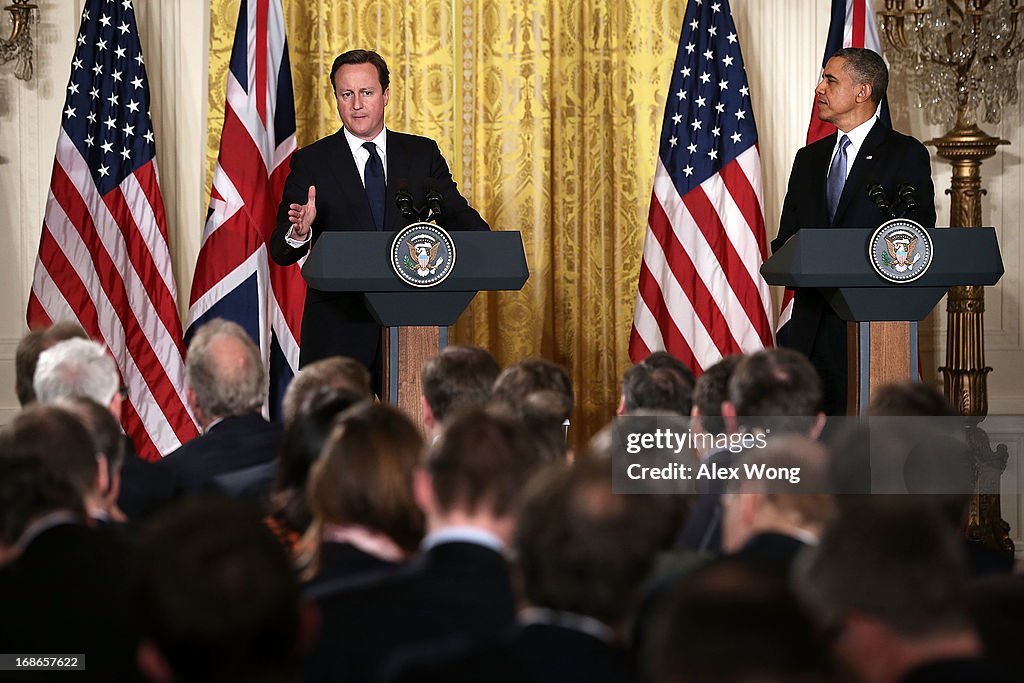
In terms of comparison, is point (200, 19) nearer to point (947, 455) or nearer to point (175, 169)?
point (175, 169)

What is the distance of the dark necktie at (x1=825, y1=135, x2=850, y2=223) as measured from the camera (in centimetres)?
550

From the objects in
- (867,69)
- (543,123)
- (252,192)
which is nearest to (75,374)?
(252,192)

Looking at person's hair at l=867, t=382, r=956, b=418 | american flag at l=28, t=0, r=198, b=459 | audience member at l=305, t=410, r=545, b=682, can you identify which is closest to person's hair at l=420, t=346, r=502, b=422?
person's hair at l=867, t=382, r=956, b=418

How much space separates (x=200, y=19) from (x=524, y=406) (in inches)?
172

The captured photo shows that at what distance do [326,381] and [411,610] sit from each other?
5.22 ft

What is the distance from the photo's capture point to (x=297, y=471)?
2.96 metres

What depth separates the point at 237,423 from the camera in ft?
12.1

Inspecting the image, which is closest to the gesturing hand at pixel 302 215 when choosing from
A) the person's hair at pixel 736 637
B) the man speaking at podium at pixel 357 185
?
the man speaking at podium at pixel 357 185

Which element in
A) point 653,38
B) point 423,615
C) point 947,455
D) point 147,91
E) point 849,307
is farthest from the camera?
point 653,38

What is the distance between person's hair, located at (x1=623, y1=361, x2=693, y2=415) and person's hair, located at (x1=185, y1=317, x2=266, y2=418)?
3.53 ft

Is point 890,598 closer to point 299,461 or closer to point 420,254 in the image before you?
point 299,461

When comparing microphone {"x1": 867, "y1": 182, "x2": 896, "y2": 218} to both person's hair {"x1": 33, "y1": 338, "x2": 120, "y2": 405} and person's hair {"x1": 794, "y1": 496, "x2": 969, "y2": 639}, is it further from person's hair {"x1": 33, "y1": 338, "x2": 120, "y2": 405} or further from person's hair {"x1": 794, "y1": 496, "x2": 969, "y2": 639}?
person's hair {"x1": 794, "y1": 496, "x2": 969, "y2": 639}

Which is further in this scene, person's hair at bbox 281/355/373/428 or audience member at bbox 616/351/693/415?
audience member at bbox 616/351/693/415

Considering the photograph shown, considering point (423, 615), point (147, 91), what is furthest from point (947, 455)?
point (147, 91)
